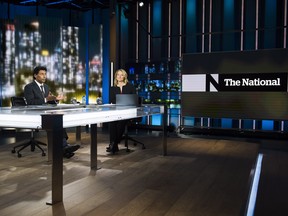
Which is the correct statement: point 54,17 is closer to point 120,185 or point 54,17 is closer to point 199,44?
point 199,44

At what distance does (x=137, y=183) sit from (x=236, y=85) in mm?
3622

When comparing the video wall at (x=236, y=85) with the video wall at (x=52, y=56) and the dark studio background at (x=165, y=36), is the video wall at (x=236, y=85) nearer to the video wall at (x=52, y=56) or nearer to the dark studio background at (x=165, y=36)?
the dark studio background at (x=165, y=36)

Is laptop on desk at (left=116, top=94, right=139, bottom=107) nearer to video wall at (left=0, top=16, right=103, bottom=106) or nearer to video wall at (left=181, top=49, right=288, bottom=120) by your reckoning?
video wall at (left=181, top=49, right=288, bottom=120)

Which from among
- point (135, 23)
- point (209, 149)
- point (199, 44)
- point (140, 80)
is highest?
point (135, 23)

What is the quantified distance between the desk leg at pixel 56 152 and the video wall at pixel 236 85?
4194mm

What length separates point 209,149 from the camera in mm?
4680

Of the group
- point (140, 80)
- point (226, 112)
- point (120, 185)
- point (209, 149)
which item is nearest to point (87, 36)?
point (140, 80)

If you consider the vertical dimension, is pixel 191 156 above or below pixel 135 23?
below

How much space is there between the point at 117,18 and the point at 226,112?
3253mm

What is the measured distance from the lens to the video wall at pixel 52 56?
22.7ft

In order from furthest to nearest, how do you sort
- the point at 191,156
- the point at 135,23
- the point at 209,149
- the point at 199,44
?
1. the point at 135,23
2. the point at 199,44
3. the point at 209,149
4. the point at 191,156

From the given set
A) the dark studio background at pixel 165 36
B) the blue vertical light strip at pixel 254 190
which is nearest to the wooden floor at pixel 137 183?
the blue vertical light strip at pixel 254 190

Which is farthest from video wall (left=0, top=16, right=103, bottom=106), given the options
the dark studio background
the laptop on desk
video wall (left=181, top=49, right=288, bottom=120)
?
the laptop on desk

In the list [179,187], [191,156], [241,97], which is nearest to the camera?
[179,187]
